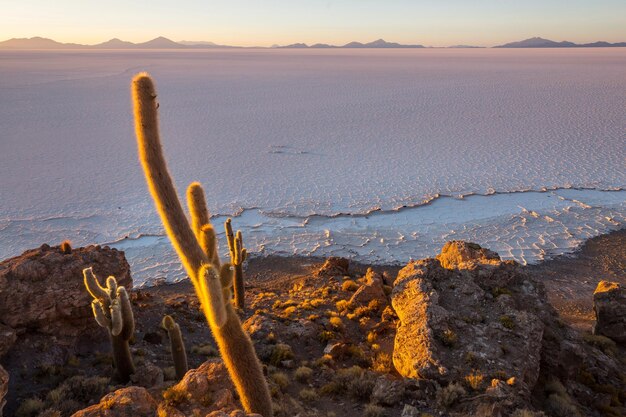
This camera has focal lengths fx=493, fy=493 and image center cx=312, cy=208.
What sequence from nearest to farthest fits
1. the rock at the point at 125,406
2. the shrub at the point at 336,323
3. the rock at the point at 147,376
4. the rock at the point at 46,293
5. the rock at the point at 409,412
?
the rock at the point at 125,406
the rock at the point at 409,412
the rock at the point at 147,376
the rock at the point at 46,293
the shrub at the point at 336,323

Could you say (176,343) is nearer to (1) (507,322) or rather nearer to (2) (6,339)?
(2) (6,339)

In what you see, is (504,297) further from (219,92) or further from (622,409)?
(219,92)

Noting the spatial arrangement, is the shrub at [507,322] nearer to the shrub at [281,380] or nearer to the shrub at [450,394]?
the shrub at [450,394]

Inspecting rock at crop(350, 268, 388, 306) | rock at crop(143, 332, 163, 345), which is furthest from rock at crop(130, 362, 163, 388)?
rock at crop(350, 268, 388, 306)

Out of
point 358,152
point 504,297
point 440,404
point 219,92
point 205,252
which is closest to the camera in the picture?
point 205,252

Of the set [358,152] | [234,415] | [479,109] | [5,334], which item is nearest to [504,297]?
[234,415]

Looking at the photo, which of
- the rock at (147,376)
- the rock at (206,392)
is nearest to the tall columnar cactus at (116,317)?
the rock at (147,376)

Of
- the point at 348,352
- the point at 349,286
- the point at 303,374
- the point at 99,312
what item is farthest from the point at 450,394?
the point at 349,286
